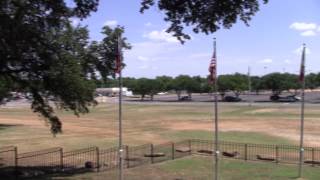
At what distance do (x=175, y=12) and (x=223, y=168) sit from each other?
12485 mm

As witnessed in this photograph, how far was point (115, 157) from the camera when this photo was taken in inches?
1238

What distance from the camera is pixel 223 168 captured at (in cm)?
2725

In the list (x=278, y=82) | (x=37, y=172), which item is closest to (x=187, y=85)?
(x=278, y=82)

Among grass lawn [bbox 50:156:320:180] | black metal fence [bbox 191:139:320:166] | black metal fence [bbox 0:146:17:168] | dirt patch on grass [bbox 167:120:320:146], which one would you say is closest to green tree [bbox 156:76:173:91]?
dirt patch on grass [bbox 167:120:320:146]

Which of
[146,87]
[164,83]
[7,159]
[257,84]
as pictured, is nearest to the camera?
[7,159]

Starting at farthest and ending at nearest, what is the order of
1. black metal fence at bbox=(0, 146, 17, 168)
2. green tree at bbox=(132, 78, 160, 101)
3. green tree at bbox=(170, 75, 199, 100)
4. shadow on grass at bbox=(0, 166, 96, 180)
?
green tree at bbox=(132, 78, 160, 101) → green tree at bbox=(170, 75, 199, 100) → black metal fence at bbox=(0, 146, 17, 168) → shadow on grass at bbox=(0, 166, 96, 180)

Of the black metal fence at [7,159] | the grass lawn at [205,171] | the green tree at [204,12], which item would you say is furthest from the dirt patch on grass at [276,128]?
the green tree at [204,12]

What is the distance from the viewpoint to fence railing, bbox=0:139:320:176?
27031 mm

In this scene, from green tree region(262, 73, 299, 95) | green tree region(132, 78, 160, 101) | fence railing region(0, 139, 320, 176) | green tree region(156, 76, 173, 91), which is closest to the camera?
fence railing region(0, 139, 320, 176)

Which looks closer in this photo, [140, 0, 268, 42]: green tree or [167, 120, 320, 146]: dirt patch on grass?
[140, 0, 268, 42]: green tree

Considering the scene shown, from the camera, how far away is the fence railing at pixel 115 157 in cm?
2703

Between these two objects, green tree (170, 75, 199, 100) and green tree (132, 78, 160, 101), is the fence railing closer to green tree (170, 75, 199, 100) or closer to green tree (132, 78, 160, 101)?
green tree (170, 75, 199, 100)

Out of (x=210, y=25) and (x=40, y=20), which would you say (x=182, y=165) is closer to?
(x=40, y=20)

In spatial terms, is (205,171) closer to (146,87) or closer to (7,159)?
(7,159)
